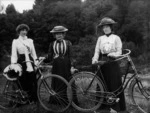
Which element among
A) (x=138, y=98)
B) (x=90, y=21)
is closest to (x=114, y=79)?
(x=138, y=98)

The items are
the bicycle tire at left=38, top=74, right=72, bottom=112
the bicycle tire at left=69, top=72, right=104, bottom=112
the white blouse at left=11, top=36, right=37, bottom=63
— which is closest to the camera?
the bicycle tire at left=69, top=72, right=104, bottom=112

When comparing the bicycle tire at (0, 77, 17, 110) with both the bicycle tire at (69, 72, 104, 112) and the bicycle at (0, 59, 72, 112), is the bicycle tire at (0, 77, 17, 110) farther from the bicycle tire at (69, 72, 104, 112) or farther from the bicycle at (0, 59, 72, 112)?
the bicycle tire at (69, 72, 104, 112)

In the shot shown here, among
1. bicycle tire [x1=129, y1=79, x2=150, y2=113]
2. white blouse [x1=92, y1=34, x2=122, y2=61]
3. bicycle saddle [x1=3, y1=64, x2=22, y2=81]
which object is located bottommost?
bicycle tire [x1=129, y1=79, x2=150, y2=113]

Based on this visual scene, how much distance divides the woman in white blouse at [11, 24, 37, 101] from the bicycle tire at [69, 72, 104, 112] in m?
1.03

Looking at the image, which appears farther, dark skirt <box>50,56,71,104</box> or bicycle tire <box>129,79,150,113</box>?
dark skirt <box>50,56,71,104</box>

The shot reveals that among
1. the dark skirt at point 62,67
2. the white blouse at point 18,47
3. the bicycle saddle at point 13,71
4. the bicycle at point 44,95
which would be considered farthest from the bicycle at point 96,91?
the white blouse at point 18,47

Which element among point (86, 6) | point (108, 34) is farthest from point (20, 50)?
point (86, 6)

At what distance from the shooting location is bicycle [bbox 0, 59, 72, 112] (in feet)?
15.6

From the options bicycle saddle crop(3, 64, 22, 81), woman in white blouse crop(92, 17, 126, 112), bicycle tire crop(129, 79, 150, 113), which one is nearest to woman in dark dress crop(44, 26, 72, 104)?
woman in white blouse crop(92, 17, 126, 112)

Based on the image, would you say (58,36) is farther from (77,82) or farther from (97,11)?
(97,11)

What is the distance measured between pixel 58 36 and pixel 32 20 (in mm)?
22281

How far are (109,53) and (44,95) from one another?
1709 millimetres

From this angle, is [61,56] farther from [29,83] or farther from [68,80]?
[29,83]

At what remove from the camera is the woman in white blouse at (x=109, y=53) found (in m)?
4.63
